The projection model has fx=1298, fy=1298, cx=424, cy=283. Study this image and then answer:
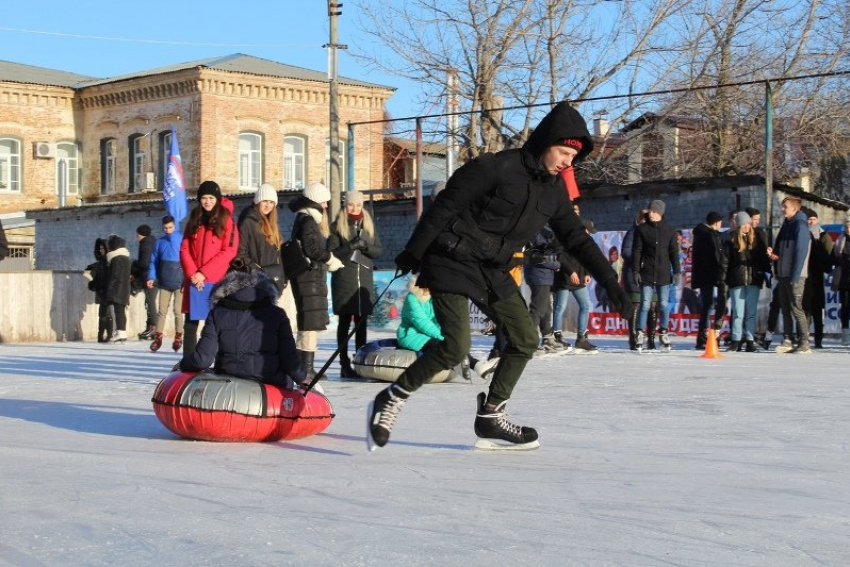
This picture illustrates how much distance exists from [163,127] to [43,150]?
546 cm

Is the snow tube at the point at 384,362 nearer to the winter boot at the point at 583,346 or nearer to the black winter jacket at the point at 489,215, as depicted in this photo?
the winter boot at the point at 583,346

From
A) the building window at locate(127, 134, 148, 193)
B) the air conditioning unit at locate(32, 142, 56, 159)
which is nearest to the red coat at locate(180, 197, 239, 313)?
the building window at locate(127, 134, 148, 193)

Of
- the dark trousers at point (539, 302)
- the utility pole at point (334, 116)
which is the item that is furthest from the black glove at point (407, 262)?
the utility pole at point (334, 116)

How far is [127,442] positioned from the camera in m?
7.54

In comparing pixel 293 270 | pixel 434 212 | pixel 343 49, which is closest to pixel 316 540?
pixel 434 212

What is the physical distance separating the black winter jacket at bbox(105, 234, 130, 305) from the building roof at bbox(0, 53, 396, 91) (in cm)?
2750

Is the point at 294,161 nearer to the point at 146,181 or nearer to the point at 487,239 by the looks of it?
the point at 146,181

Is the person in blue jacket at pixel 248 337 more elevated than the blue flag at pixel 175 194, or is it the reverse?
the blue flag at pixel 175 194

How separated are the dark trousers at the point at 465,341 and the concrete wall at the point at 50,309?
14083mm

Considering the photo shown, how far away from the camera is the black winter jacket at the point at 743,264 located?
15.6m

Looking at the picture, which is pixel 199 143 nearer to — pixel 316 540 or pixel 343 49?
pixel 343 49

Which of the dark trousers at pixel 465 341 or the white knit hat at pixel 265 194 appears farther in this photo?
the white knit hat at pixel 265 194

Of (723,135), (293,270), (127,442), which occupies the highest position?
(723,135)

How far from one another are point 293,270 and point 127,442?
Result: 3486 mm
